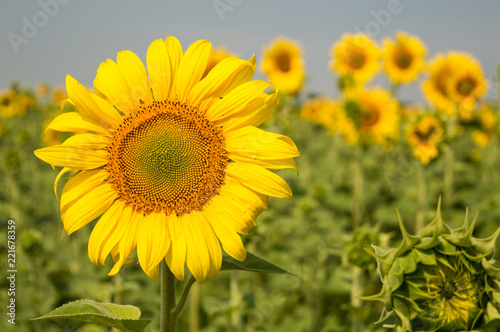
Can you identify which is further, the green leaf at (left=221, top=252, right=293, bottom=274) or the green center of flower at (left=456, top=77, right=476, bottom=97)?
the green center of flower at (left=456, top=77, right=476, bottom=97)

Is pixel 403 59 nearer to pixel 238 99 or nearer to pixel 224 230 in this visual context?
pixel 238 99

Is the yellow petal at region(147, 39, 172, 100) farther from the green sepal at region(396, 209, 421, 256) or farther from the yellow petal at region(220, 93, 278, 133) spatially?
the green sepal at region(396, 209, 421, 256)

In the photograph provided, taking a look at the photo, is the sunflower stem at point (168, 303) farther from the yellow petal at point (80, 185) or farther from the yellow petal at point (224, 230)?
the yellow petal at point (80, 185)

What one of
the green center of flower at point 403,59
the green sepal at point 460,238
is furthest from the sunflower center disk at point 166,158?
the green center of flower at point 403,59

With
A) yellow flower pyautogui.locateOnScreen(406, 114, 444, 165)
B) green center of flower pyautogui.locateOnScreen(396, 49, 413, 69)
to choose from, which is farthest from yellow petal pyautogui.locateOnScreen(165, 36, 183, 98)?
green center of flower pyautogui.locateOnScreen(396, 49, 413, 69)

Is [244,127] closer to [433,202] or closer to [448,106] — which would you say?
[433,202]

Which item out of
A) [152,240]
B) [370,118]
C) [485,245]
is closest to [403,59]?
[370,118]
